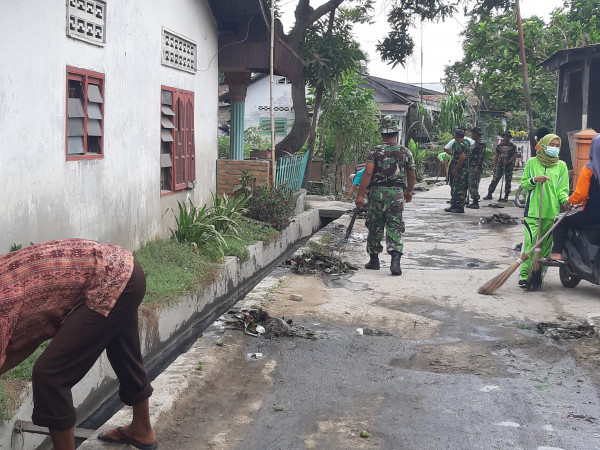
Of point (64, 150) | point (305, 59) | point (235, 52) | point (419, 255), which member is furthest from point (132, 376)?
point (305, 59)

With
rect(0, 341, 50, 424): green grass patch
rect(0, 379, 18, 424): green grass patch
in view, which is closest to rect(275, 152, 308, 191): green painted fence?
rect(0, 341, 50, 424): green grass patch

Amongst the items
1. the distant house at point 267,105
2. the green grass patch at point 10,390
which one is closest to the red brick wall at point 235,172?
the green grass patch at point 10,390

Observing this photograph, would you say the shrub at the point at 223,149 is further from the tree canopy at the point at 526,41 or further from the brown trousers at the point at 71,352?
the brown trousers at the point at 71,352

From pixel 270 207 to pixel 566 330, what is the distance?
242 inches

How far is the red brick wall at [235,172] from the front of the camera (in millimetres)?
12570

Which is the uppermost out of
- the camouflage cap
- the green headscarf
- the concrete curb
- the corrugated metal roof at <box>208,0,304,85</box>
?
the corrugated metal roof at <box>208,0,304,85</box>

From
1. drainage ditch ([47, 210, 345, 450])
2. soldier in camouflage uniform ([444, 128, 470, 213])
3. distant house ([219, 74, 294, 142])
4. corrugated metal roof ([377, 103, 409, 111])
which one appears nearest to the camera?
drainage ditch ([47, 210, 345, 450])

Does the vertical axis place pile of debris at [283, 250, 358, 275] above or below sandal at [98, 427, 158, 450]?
above

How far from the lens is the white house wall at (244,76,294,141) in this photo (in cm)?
2975

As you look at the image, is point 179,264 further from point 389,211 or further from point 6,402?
point 6,402

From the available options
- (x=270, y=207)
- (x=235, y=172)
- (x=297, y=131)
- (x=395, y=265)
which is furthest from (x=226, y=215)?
(x=297, y=131)

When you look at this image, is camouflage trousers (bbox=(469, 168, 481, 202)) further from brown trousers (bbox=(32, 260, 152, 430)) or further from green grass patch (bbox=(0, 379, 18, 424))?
brown trousers (bbox=(32, 260, 152, 430))

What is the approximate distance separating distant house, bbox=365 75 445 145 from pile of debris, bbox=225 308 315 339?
23756mm

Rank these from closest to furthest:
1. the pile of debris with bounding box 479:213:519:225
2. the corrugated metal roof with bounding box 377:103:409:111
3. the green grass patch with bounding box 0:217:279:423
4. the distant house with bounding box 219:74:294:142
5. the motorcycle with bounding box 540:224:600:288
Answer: the green grass patch with bounding box 0:217:279:423 → the motorcycle with bounding box 540:224:600:288 → the pile of debris with bounding box 479:213:519:225 → the distant house with bounding box 219:74:294:142 → the corrugated metal roof with bounding box 377:103:409:111
